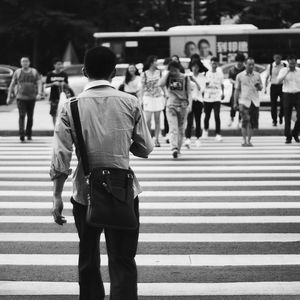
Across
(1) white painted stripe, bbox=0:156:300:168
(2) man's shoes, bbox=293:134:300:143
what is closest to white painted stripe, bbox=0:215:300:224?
(1) white painted stripe, bbox=0:156:300:168

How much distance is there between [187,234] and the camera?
806 cm

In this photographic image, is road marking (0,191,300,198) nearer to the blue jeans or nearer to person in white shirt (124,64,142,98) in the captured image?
the blue jeans

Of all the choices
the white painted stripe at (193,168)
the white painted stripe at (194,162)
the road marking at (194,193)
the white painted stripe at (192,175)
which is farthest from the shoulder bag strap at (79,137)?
the white painted stripe at (194,162)

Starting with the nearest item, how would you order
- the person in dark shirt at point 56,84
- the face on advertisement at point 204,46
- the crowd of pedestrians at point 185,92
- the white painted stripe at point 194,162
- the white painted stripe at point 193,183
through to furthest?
1. the white painted stripe at point 193,183
2. the white painted stripe at point 194,162
3. the crowd of pedestrians at point 185,92
4. the person in dark shirt at point 56,84
5. the face on advertisement at point 204,46

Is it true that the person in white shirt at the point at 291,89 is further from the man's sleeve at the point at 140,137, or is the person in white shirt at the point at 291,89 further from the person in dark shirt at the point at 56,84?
the man's sleeve at the point at 140,137

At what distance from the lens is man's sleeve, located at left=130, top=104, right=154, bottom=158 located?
16.2ft

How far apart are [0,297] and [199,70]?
11790mm

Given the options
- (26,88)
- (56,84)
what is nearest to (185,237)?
(26,88)

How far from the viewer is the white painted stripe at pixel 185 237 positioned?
7.77 m

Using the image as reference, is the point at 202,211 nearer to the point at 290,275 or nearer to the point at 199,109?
the point at 290,275

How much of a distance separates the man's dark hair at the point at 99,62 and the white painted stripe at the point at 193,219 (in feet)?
13.3

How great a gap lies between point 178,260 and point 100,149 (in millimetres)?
2443

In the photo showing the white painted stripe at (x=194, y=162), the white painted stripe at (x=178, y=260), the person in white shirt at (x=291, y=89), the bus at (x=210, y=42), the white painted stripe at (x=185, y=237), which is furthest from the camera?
the bus at (x=210, y=42)

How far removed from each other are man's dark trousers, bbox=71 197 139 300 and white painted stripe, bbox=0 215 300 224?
3.86 metres
